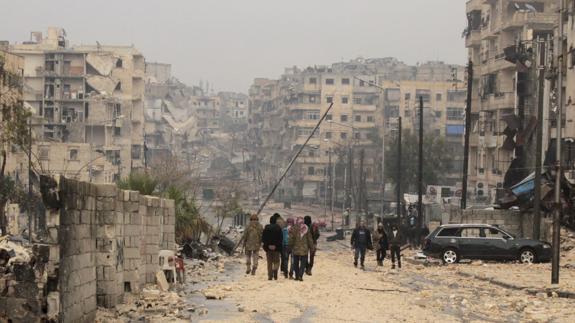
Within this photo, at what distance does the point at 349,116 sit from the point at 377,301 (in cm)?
13477

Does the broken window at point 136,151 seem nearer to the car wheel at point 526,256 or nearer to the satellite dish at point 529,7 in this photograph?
the satellite dish at point 529,7

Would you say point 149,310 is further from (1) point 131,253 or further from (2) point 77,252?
(2) point 77,252

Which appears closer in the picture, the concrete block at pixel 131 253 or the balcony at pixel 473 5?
the concrete block at pixel 131 253

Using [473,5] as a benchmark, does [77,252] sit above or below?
below

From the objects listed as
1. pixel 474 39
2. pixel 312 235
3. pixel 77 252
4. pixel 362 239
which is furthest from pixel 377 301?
pixel 474 39

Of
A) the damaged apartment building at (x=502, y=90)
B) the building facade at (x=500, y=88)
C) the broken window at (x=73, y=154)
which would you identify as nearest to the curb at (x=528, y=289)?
the damaged apartment building at (x=502, y=90)

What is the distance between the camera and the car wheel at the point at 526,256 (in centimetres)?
3716

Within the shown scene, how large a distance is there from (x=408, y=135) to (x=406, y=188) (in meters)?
4.32

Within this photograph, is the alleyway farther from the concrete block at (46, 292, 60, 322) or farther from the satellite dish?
the satellite dish

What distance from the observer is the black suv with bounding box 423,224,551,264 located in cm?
3728

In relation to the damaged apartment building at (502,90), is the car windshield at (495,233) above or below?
below

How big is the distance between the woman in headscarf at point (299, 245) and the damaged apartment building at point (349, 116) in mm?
97170

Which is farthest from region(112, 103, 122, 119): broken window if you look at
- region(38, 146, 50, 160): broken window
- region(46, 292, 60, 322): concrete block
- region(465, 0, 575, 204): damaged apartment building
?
region(46, 292, 60, 322): concrete block

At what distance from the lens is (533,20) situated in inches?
2689
